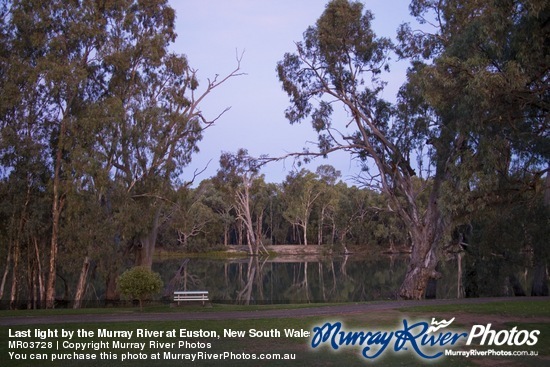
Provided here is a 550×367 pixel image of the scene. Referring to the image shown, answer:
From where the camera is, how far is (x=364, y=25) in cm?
2048

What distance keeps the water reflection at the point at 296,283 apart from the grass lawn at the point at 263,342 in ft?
29.9

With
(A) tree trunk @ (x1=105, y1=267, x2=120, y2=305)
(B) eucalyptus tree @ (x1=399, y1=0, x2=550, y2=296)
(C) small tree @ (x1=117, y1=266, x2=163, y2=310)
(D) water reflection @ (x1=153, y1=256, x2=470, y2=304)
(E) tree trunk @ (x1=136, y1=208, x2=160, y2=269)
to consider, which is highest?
(B) eucalyptus tree @ (x1=399, y1=0, x2=550, y2=296)

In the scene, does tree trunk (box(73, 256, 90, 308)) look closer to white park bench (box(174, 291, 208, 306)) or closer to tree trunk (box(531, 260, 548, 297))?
white park bench (box(174, 291, 208, 306))

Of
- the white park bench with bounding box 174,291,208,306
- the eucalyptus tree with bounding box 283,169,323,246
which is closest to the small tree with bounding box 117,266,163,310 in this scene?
the white park bench with bounding box 174,291,208,306

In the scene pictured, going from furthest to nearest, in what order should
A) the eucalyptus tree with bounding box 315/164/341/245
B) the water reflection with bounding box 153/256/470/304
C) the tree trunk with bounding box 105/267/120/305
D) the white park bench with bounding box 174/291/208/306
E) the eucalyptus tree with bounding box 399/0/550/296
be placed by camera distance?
the eucalyptus tree with bounding box 315/164/341/245
the water reflection with bounding box 153/256/470/304
the tree trunk with bounding box 105/267/120/305
the white park bench with bounding box 174/291/208/306
the eucalyptus tree with bounding box 399/0/550/296

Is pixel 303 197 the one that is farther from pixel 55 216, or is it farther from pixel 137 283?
pixel 137 283

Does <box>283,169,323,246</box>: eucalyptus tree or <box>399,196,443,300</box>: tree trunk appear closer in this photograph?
<box>399,196,443,300</box>: tree trunk

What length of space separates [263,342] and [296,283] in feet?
71.4

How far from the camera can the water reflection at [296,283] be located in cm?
2280

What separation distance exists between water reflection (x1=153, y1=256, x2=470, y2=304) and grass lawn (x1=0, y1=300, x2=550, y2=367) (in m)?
9.10

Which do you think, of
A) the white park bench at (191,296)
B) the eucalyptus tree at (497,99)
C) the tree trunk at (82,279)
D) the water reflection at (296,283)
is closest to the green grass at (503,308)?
the eucalyptus tree at (497,99)

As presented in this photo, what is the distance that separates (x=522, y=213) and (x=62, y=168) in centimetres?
1449

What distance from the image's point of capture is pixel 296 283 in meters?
30.2

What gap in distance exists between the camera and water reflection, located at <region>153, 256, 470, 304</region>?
74.8 ft
